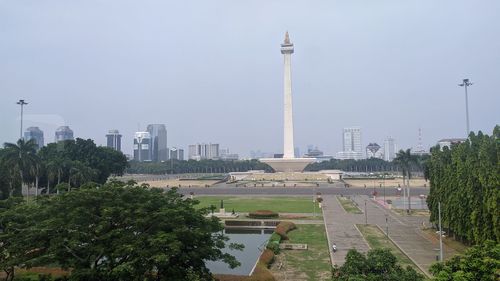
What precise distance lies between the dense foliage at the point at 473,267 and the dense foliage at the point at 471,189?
9.45 metres

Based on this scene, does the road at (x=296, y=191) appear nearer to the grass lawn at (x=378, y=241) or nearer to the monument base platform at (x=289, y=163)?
the grass lawn at (x=378, y=241)

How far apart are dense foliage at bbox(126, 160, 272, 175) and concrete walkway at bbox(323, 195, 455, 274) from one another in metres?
99.0

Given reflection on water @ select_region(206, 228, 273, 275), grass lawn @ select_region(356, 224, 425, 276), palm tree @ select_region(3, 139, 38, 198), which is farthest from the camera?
palm tree @ select_region(3, 139, 38, 198)

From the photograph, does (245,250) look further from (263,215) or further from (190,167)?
(190,167)

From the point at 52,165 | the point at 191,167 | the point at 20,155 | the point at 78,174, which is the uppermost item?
the point at 20,155

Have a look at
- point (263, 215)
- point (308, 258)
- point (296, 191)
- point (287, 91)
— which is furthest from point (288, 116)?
point (308, 258)

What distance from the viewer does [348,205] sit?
1746 inches

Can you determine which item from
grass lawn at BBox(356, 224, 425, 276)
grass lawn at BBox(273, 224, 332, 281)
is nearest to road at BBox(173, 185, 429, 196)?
grass lawn at BBox(356, 224, 425, 276)

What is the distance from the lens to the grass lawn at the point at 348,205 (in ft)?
130

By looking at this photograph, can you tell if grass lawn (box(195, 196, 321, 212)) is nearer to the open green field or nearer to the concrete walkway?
the open green field

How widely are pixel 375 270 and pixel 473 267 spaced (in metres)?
2.55

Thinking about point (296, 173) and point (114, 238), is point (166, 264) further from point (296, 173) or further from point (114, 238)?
point (296, 173)

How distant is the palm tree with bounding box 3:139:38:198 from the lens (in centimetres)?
3809

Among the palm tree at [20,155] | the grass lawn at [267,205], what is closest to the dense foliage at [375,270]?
the grass lawn at [267,205]
